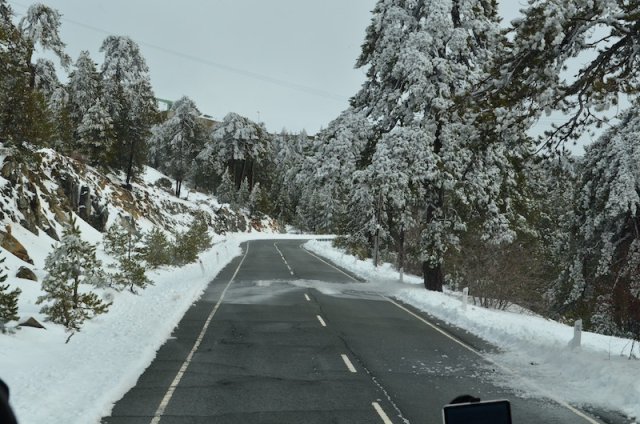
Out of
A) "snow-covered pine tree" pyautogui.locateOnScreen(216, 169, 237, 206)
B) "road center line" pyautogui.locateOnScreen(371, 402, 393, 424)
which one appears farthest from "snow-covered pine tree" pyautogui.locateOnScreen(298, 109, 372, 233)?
"snow-covered pine tree" pyautogui.locateOnScreen(216, 169, 237, 206)

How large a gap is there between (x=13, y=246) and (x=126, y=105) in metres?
40.4

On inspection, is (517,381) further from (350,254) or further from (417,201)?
(350,254)

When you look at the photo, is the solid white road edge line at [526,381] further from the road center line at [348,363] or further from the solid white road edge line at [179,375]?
the solid white road edge line at [179,375]

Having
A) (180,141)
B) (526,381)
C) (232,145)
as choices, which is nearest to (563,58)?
(526,381)

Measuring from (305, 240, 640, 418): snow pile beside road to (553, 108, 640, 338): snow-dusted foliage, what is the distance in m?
1.87

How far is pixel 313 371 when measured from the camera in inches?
416

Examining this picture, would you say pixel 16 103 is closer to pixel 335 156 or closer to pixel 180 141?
pixel 335 156

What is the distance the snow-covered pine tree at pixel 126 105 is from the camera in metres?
53.5

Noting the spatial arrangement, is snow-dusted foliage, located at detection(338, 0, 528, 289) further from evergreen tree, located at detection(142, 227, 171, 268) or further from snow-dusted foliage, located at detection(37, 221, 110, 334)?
snow-dusted foliage, located at detection(37, 221, 110, 334)

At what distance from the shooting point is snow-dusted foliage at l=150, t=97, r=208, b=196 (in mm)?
75750

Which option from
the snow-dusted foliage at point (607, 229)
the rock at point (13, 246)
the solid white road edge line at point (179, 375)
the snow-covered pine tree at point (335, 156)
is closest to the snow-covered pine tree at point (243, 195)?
the snow-covered pine tree at point (335, 156)

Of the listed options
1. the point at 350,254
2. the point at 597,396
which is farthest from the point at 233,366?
the point at 350,254

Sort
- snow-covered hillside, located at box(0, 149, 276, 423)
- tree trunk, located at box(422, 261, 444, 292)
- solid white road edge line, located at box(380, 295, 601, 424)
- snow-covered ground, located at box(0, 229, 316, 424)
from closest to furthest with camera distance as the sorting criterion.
→ snow-covered ground, located at box(0, 229, 316, 424)
snow-covered hillside, located at box(0, 149, 276, 423)
solid white road edge line, located at box(380, 295, 601, 424)
tree trunk, located at box(422, 261, 444, 292)

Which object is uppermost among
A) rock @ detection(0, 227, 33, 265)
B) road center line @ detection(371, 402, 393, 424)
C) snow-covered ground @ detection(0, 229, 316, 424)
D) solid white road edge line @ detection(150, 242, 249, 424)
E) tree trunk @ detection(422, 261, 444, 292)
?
tree trunk @ detection(422, 261, 444, 292)
